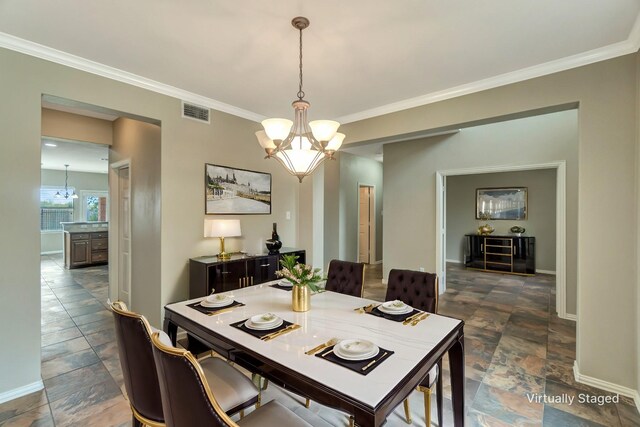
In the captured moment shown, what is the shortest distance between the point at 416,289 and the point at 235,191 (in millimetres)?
2502

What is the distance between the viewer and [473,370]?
106 inches

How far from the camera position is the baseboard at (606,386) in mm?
2253

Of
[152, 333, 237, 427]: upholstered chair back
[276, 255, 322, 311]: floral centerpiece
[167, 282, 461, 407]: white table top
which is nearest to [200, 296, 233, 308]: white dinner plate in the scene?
[167, 282, 461, 407]: white table top

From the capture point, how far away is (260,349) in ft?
4.65

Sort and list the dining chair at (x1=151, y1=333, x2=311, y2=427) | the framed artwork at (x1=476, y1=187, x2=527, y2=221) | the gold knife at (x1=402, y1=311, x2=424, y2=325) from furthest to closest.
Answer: the framed artwork at (x1=476, y1=187, x2=527, y2=221)
the gold knife at (x1=402, y1=311, x2=424, y2=325)
the dining chair at (x1=151, y1=333, x2=311, y2=427)

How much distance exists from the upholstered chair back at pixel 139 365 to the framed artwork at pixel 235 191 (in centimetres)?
215

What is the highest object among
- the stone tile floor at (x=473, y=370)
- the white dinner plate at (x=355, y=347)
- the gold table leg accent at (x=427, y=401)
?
the white dinner plate at (x=355, y=347)

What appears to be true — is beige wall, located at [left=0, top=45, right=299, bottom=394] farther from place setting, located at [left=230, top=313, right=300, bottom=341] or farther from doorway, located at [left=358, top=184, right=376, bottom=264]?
doorway, located at [left=358, top=184, right=376, bottom=264]

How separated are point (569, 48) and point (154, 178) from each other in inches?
159

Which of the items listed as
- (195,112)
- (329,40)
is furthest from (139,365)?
(195,112)

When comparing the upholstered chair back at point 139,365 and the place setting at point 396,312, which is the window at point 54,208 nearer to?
the upholstered chair back at point 139,365

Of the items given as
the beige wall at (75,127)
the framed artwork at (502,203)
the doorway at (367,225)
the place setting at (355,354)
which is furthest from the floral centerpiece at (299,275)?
the framed artwork at (502,203)

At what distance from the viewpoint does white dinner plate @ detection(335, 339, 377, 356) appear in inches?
52.3

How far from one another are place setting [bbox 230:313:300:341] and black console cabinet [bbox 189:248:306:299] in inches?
58.8
